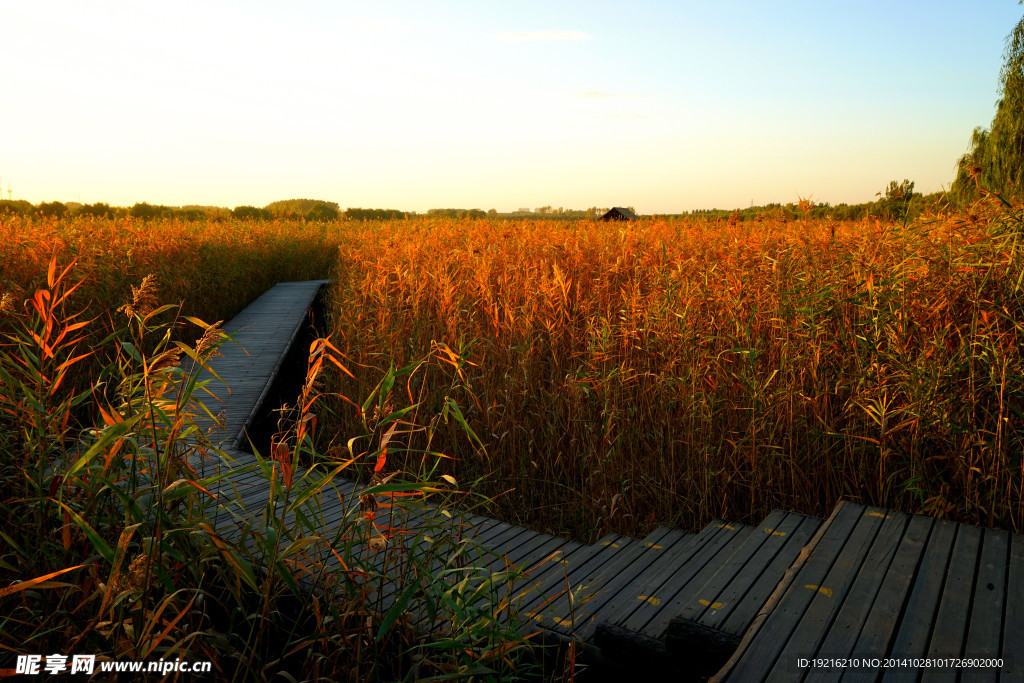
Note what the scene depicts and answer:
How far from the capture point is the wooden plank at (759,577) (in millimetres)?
1941

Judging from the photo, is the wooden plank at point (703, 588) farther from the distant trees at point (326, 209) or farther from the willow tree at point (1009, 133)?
the distant trees at point (326, 209)

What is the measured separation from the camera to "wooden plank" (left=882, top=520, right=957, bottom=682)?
1.67 metres

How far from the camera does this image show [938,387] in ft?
9.56

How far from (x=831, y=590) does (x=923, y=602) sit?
0.25 m

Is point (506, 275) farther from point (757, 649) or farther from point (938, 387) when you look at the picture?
point (757, 649)

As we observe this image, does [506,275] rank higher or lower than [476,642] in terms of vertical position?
higher

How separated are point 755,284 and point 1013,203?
1.38 m

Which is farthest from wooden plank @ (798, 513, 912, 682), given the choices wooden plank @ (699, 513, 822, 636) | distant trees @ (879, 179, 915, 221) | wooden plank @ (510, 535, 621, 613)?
distant trees @ (879, 179, 915, 221)

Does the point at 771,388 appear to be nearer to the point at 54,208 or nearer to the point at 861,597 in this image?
the point at 861,597

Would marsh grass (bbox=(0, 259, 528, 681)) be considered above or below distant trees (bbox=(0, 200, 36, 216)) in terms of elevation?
below

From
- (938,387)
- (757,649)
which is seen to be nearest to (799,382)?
(938,387)

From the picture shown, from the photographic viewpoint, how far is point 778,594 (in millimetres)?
1956

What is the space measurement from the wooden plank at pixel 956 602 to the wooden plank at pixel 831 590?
0.21m

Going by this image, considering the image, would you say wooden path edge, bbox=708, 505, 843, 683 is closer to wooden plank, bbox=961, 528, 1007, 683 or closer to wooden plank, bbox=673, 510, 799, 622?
wooden plank, bbox=673, 510, 799, 622
